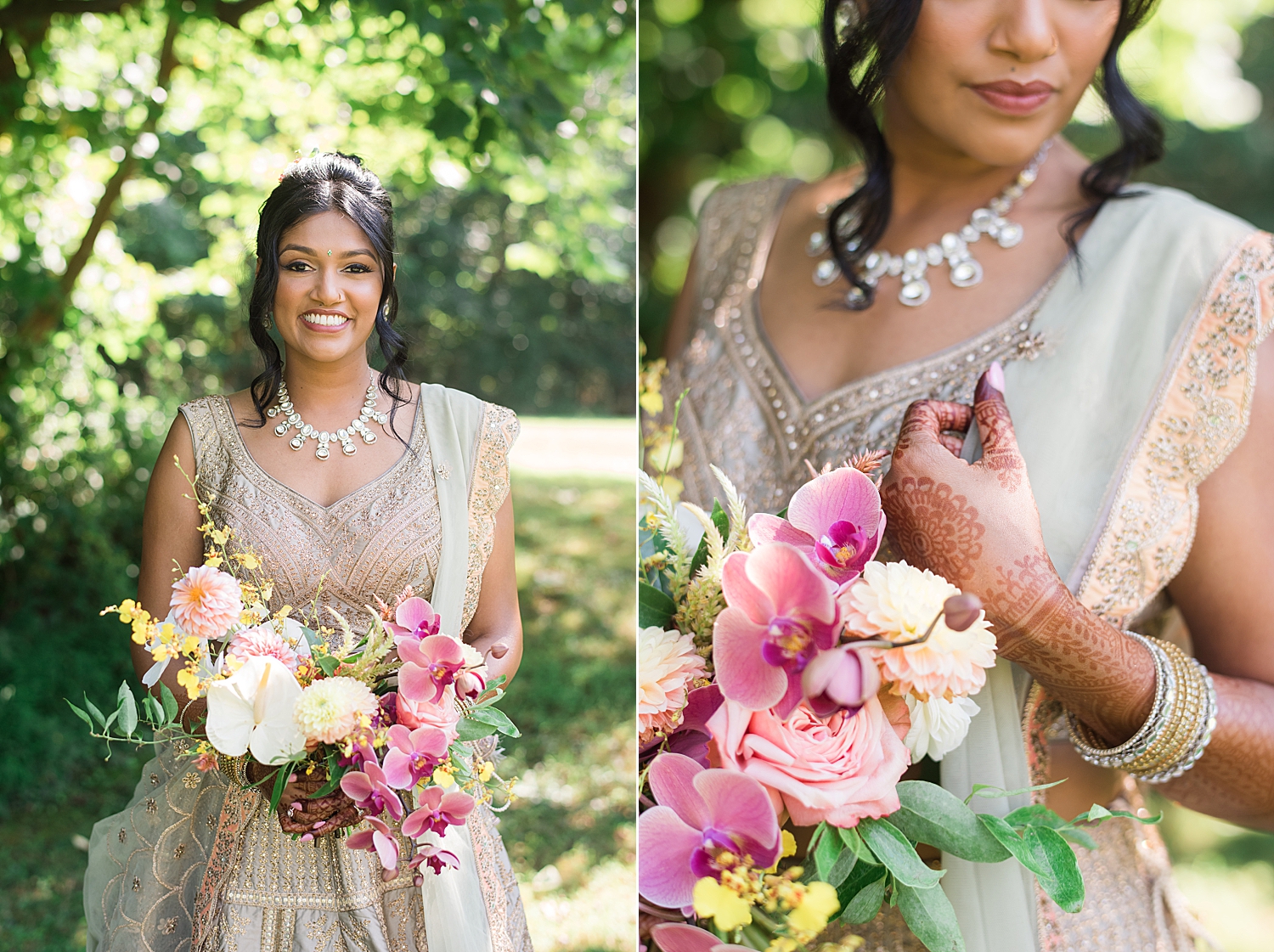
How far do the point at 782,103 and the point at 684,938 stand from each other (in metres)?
5.80

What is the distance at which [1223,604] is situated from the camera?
1.54m

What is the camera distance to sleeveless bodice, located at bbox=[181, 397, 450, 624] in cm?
138

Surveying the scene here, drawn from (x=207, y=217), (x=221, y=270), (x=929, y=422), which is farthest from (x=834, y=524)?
(x=207, y=217)

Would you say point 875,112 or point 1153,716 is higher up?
point 875,112

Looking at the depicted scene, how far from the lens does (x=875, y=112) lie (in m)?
1.92

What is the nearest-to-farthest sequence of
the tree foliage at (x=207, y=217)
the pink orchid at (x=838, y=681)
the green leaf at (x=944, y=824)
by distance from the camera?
the pink orchid at (x=838, y=681)
the green leaf at (x=944, y=824)
the tree foliage at (x=207, y=217)

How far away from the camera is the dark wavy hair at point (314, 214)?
133 cm

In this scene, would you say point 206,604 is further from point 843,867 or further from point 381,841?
point 843,867

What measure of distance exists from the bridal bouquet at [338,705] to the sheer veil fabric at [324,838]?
0.12m

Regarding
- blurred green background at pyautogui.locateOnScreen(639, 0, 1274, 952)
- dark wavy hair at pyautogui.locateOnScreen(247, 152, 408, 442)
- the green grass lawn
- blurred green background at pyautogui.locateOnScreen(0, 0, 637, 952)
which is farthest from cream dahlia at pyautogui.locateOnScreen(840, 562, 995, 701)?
blurred green background at pyautogui.locateOnScreen(639, 0, 1274, 952)

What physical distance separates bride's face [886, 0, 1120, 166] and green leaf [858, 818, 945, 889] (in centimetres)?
111

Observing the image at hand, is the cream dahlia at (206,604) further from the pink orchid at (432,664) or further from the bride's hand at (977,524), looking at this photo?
the bride's hand at (977,524)

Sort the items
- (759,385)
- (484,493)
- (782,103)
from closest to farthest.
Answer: (484,493)
(759,385)
(782,103)

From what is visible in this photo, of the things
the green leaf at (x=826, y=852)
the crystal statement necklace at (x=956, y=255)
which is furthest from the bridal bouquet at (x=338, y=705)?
the crystal statement necklace at (x=956, y=255)
